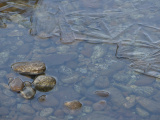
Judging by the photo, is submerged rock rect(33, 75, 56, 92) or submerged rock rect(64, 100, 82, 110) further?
submerged rock rect(33, 75, 56, 92)

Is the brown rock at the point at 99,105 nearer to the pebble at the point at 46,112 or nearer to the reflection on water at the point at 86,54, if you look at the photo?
the reflection on water at the point at 86,54

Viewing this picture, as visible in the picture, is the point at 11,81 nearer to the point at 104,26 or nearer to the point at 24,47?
the point at 24,47

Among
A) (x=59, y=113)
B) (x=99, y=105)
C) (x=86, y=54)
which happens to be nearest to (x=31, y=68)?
(x=59, y=113)

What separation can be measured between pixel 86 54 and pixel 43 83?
2.59 feet

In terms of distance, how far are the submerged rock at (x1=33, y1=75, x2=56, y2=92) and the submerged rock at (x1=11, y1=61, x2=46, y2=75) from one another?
16 centimetres

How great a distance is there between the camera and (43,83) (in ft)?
9.17

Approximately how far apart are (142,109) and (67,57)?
1.18m

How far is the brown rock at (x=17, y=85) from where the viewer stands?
2.80 m

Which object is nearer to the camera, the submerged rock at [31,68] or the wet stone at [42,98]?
the wet stone at [42,98]

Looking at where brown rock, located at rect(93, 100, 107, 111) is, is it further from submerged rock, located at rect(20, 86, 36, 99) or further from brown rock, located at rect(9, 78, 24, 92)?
brown rock, located at rect(9, 78, 24, 92)

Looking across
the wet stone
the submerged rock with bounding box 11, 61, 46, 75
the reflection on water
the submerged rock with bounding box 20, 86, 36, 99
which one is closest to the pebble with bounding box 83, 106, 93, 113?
the reflection on water

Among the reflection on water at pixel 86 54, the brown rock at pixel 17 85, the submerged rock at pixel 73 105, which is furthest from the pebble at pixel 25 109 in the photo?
the submerged rock at pixel 73 105

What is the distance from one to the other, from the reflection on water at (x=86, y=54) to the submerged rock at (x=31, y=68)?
0.08 m

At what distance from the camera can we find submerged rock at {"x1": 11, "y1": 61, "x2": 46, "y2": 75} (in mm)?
2941
